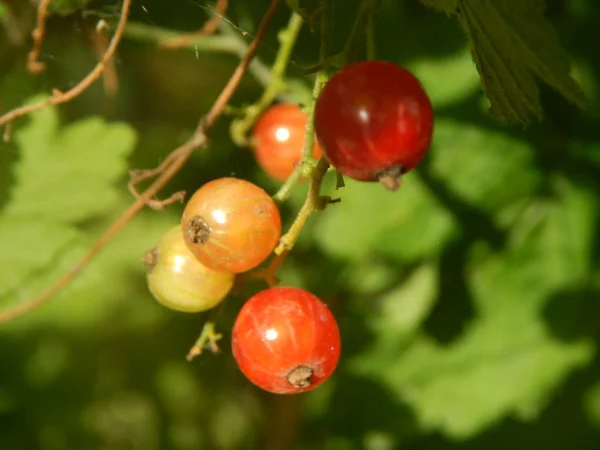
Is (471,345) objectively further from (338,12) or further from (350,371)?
(338,12)

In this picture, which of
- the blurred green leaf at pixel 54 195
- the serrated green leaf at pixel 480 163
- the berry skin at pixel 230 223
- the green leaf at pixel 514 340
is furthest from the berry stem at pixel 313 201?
the green leaf at pixel 514 340

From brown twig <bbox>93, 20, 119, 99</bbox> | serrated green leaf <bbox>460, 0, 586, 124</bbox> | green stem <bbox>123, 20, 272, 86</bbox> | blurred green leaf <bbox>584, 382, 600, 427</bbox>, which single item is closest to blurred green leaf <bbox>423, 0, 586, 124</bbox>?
serrated green leaf <bbox>460, 0, 586, 124</bbox>

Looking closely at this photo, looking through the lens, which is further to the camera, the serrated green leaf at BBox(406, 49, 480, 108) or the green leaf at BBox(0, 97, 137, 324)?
the serrated green leaf at BBox(406, 49, 480, 108)

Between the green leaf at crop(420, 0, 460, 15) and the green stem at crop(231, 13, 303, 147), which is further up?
the green leaf at crop(420, 0, 460, 15)

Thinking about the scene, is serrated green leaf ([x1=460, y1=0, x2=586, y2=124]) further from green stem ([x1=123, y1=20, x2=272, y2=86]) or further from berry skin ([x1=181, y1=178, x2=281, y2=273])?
green stem ([x1=123, y1=20, x2=272, y2=86])

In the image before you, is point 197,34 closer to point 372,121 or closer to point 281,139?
point 281,139

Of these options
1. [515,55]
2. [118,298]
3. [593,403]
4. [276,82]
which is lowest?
[118,298]

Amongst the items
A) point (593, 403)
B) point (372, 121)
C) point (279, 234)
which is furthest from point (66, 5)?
point (593, 403)
